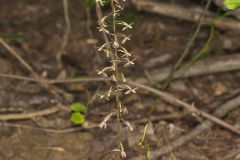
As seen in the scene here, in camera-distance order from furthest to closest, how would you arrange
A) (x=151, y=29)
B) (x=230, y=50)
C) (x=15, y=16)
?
(x=15, y=16), (x=151, y=29), (x=230, y=50)

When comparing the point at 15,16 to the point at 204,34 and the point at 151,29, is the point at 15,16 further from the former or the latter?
the point at 204,34

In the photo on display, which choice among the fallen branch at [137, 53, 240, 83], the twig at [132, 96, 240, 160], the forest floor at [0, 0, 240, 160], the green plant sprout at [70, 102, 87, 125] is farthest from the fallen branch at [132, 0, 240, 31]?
the green plant sprout at [70, 102, 87, 125]

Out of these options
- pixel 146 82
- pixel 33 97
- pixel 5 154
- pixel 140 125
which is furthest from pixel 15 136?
pixel 146 82

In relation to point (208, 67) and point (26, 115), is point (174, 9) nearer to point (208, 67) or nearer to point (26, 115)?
point (208, 67)

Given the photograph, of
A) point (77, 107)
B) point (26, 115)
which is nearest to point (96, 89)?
point (77, 107)

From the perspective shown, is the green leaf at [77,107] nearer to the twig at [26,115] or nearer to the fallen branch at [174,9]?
the twig at [26,115]

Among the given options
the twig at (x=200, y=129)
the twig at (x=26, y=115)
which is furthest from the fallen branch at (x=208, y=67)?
the twig at (x=26, y=115)
